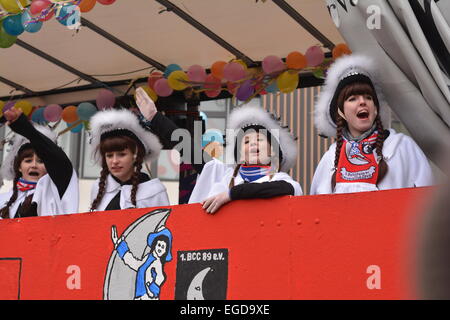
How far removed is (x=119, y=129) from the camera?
396 centimetres

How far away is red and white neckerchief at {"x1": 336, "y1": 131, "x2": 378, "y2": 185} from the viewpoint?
2.78 meters

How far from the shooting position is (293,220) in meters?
2.38

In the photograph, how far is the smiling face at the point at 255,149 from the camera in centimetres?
312

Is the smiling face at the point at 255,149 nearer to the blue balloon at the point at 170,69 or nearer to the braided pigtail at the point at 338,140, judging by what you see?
the braided pigtail at the point at 338,140

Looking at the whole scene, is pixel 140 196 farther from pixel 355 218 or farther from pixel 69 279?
pixel 355 218

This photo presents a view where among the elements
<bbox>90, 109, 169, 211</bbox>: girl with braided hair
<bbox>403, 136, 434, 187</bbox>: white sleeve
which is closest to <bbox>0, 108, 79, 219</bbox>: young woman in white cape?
<bbox>90, 109, 169, 211</bbox>: girl with braided hair

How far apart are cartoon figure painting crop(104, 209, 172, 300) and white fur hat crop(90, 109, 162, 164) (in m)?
1.17

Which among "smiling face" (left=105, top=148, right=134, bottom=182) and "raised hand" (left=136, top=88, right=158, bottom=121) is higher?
"raised hand" (left=136, top=88, right=158, bottom=121)

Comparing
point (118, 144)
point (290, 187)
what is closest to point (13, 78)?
point (118, 144)

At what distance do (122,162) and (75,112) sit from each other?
217 centimetres

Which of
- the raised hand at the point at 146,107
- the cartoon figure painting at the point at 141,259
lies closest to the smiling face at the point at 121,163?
the raised hand at the point at 146,107

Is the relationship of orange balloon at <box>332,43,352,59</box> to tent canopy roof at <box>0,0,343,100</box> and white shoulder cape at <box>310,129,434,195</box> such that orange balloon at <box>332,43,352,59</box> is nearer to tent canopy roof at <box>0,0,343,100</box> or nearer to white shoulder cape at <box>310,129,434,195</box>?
tent canopy roof at <box>0,0,343,100</box>

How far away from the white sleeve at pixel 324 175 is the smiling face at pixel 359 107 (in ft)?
0.52

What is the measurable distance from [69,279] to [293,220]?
1.31 m
